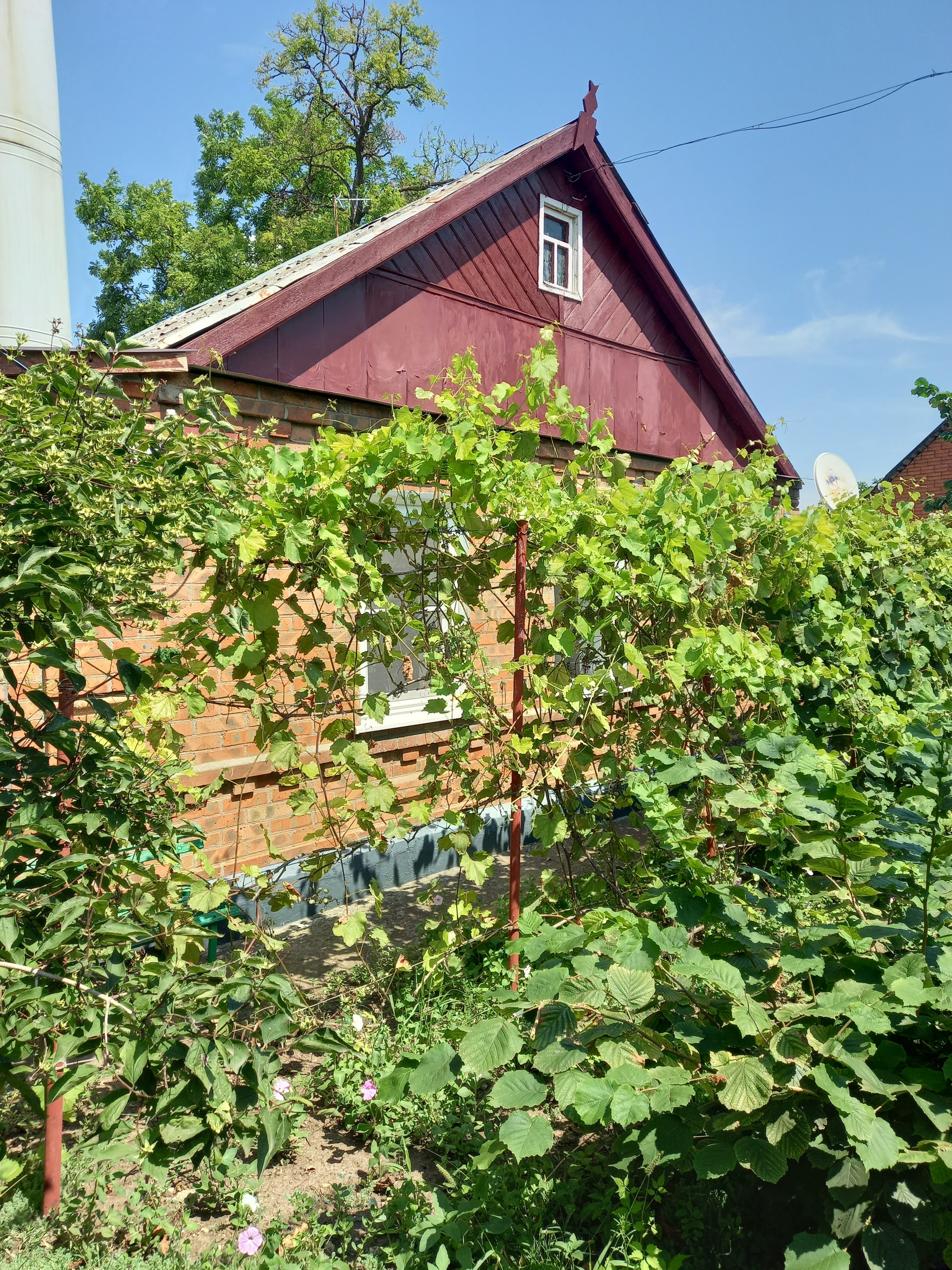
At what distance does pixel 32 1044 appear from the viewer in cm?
199

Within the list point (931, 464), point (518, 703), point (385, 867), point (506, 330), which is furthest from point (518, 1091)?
point (931, 464)

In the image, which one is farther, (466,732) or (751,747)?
(466,732)

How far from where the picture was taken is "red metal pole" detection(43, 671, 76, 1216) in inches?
89.6

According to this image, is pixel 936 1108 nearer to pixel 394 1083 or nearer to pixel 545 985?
pixel 545 985

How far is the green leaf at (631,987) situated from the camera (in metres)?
1.82

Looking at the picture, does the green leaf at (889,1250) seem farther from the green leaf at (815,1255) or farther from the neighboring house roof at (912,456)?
the neighboring house roof at (912,456)

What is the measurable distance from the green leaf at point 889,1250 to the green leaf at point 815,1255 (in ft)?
0.14

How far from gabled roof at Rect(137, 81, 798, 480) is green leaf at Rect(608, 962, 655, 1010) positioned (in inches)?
83.5

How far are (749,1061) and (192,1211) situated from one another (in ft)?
5.90

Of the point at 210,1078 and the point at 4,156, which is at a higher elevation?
the point at 4,156

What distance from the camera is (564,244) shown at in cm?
933

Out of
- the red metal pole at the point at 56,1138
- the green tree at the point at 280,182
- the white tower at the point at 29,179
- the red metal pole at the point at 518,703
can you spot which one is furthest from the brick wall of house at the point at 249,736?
the green tree at the point at 280,182

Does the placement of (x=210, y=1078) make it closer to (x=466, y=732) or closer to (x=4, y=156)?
(x=466, y=732)

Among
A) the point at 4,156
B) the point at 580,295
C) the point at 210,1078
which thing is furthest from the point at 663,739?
the point at 580,295
